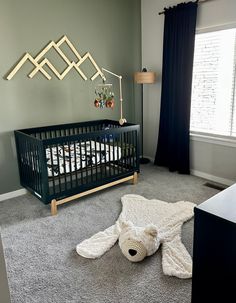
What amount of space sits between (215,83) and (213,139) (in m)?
0.71

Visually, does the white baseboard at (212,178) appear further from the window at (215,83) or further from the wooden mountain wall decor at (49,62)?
the wooden mountain wall decor at (49,62)

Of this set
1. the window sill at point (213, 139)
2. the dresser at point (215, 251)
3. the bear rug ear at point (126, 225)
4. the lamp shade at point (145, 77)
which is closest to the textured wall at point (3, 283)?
the dresser at point (215, 251)

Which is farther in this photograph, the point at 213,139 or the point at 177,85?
the point at 177,85

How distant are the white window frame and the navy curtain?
10cm

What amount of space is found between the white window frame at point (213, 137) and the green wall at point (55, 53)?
1.19 meters

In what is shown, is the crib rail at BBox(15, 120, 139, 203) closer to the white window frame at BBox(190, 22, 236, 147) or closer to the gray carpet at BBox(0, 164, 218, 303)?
the gray carpet at BBox(0, 164, 218, 303)

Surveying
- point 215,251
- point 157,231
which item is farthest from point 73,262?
point 215,251

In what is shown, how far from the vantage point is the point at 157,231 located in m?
1.97

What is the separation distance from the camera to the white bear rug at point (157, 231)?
5.96 ft

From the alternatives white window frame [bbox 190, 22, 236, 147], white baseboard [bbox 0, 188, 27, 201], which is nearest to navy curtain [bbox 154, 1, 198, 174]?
white window frame [bbox 190, 22, 236, 147]

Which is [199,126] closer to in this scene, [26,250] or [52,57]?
[52,57]

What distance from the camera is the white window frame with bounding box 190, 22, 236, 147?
2927mm

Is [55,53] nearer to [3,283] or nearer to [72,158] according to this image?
[72,158]

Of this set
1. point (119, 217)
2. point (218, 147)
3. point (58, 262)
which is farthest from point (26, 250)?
point (218, 147)
